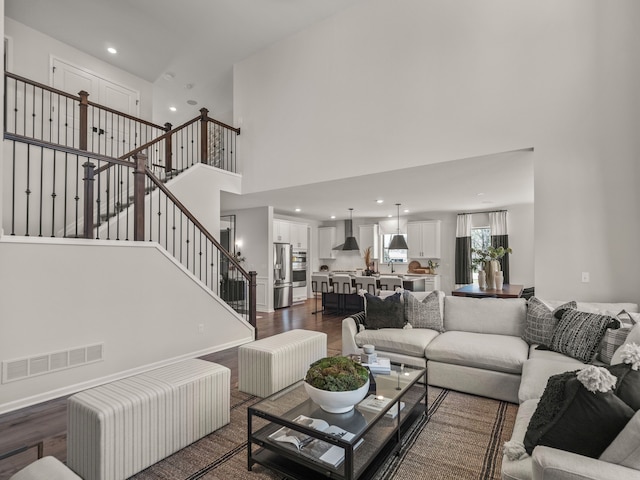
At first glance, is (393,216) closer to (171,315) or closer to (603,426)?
(171,315)

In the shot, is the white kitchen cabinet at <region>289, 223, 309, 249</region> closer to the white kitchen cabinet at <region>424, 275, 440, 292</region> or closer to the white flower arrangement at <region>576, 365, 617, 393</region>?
the white kitchen cabinet at <region>424, 275, 440, 292</region>

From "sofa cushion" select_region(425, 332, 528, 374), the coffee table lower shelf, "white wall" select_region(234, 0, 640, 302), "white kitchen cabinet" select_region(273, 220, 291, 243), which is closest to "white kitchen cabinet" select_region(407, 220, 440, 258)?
"white kitchen cabinet" select_region(273, 220, 291, 243)

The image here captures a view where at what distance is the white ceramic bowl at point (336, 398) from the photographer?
2.02 m

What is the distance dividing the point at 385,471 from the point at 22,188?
19.3ft

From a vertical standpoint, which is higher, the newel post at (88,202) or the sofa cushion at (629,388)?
the newel post at (88,202)

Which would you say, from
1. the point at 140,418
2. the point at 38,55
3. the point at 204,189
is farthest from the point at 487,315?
the point at 38,55

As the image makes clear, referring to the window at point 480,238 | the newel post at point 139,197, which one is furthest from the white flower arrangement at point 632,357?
the window at point 480,238

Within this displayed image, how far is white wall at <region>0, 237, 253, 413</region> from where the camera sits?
9.99ft

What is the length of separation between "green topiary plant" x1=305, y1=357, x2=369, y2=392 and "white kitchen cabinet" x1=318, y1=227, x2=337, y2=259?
8.99 metres

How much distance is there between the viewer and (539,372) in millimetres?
2574

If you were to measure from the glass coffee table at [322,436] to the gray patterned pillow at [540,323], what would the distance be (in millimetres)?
1692

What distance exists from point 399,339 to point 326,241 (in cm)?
771

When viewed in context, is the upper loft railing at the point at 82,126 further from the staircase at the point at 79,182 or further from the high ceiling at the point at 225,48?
the high ceiling at the point at 225,48

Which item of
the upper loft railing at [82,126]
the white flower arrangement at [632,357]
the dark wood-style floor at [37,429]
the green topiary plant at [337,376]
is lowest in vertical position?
the dark wood-style floor at [37,429]
